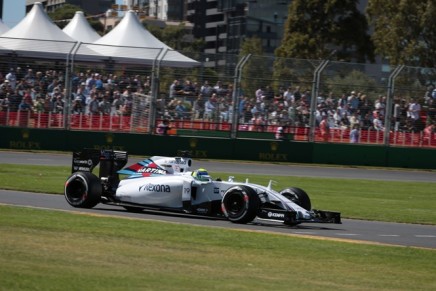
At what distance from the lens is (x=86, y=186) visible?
16.7m

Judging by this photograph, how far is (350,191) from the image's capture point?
25453 millimetres

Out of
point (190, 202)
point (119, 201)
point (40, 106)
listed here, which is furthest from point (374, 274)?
point (40, 106)

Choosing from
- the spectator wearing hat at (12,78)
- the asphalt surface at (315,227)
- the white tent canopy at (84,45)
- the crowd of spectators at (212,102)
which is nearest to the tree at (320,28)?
the white tent canopy at (84,45)

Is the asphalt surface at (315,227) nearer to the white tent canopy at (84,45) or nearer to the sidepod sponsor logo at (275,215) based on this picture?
the sidepod sponsor logo at (275,215)

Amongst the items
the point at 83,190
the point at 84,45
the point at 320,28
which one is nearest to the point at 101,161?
the point at 83,190

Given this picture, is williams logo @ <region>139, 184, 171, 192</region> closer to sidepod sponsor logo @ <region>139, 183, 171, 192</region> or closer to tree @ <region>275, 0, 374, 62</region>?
sidepod sponsor logo @ <region>139, 183, 171, 192</region>

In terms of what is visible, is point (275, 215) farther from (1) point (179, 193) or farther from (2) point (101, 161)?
(2) point (101, 161)

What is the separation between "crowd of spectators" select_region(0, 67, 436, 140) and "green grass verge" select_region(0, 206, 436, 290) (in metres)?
19.6

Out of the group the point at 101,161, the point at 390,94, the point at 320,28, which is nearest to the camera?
the point at 101,161

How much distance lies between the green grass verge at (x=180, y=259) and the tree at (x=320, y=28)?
164 feet

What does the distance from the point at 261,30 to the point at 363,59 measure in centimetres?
3994

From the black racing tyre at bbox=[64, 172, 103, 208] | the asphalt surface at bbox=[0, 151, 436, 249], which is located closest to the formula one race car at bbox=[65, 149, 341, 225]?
the black racing tyre at bbox=[64, 172, 103, 208]

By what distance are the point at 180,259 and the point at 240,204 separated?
186 inches

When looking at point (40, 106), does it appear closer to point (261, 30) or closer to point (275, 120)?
Result: point (275, 120)
